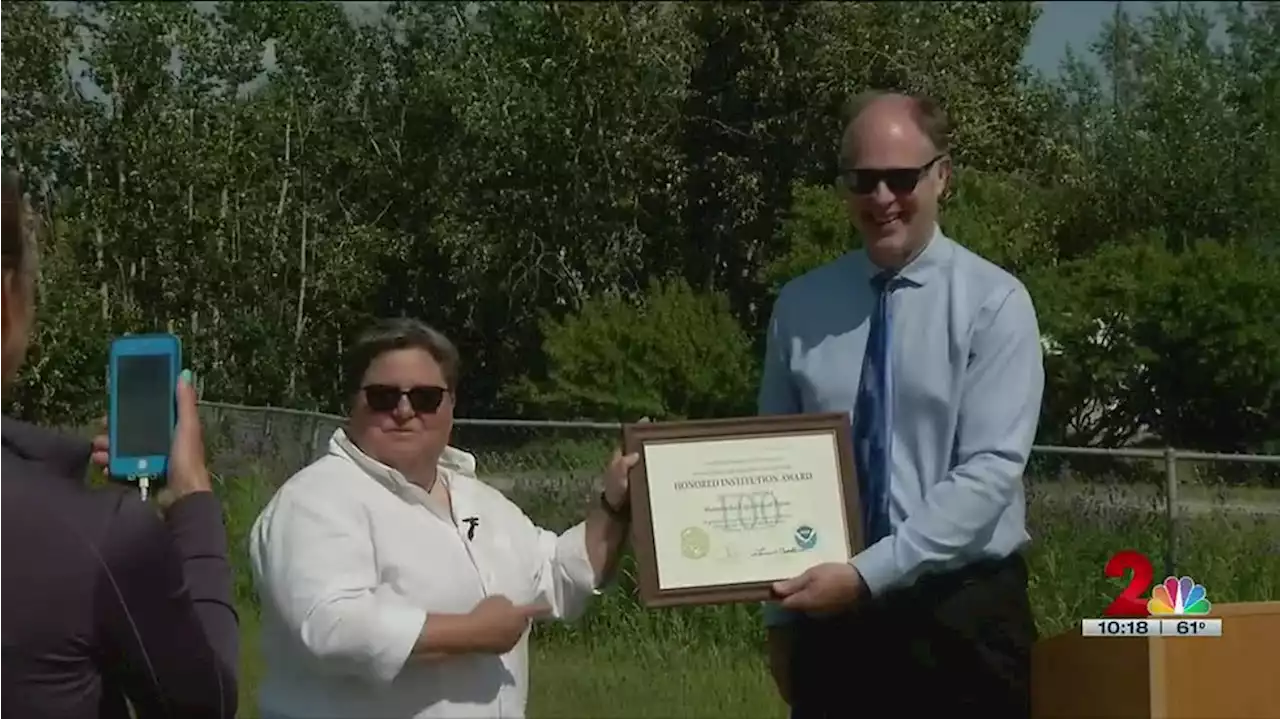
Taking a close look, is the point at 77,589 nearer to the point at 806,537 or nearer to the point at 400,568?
the point at 400,568

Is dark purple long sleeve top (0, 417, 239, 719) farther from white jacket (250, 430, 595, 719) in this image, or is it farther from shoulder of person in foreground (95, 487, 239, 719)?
white jacket (250, 430, 595, 719)

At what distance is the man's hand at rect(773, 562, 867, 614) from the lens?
3564 mm

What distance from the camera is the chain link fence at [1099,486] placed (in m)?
7.98

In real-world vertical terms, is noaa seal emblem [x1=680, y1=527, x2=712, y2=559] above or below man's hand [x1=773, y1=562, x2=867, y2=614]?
above

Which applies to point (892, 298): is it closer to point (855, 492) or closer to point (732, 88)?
point (855, 492)

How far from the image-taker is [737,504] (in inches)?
146

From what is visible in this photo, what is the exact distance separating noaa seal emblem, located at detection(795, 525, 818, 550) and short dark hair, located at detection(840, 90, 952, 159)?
2.63ft

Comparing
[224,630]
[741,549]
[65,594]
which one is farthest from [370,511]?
[65,594]

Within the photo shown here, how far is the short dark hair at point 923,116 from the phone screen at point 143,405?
4.95ft

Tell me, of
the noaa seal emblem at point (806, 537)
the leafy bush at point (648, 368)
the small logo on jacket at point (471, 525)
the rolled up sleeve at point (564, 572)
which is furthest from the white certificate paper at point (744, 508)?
the leafy bush at point (648, 368)

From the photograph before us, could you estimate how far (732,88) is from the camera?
89.6ft

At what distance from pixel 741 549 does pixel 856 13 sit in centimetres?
2415

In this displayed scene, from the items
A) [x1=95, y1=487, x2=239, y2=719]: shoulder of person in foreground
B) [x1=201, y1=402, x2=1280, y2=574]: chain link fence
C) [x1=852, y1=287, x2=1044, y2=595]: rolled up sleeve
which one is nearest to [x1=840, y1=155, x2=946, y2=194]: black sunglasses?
[x1=852, y1=287, x2=1044, y2=595]: rolled up sleeve

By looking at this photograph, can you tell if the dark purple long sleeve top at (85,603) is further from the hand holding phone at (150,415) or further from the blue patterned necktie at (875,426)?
the blue patterned necktie at (875,426)
